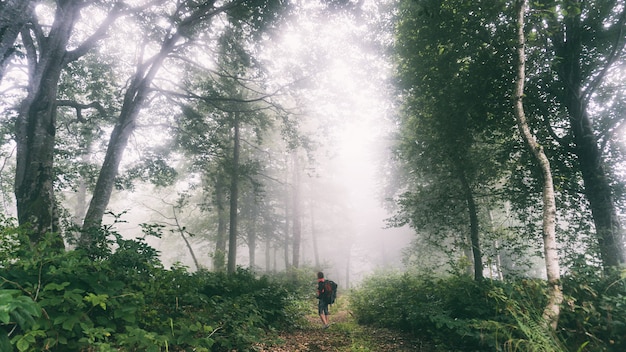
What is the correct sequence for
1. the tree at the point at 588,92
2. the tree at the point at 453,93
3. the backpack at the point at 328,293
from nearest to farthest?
the tree at the point at 588,92 → the tree at the point at 453,93 → the backpack at the point at 328,293

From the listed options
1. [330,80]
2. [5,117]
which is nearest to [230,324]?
[330,80]

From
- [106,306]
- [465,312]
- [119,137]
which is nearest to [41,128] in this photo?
[119,137]

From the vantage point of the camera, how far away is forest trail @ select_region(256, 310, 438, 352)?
602 centimetres

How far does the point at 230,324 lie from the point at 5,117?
11494mm

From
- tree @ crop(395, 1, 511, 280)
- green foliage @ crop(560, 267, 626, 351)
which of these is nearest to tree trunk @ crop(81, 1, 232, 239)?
tree @ crop(395, 1, 511, 280)

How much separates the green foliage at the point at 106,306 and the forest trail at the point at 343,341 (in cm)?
66

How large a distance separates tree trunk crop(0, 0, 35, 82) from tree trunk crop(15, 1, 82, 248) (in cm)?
280

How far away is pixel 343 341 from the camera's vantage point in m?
7.04

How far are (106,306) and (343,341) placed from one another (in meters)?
5.44

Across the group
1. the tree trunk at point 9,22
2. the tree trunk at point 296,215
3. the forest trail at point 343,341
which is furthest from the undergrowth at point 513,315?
the tree trunk at point 296,215

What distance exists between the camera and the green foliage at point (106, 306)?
9.03 ft

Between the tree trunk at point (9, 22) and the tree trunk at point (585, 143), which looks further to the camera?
the tree trunk at point (585, 143)

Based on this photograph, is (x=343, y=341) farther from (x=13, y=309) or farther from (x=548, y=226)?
(x=13, y=309)

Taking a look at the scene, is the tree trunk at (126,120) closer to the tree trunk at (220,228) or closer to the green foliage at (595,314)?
the tree trunk at (220,228)
